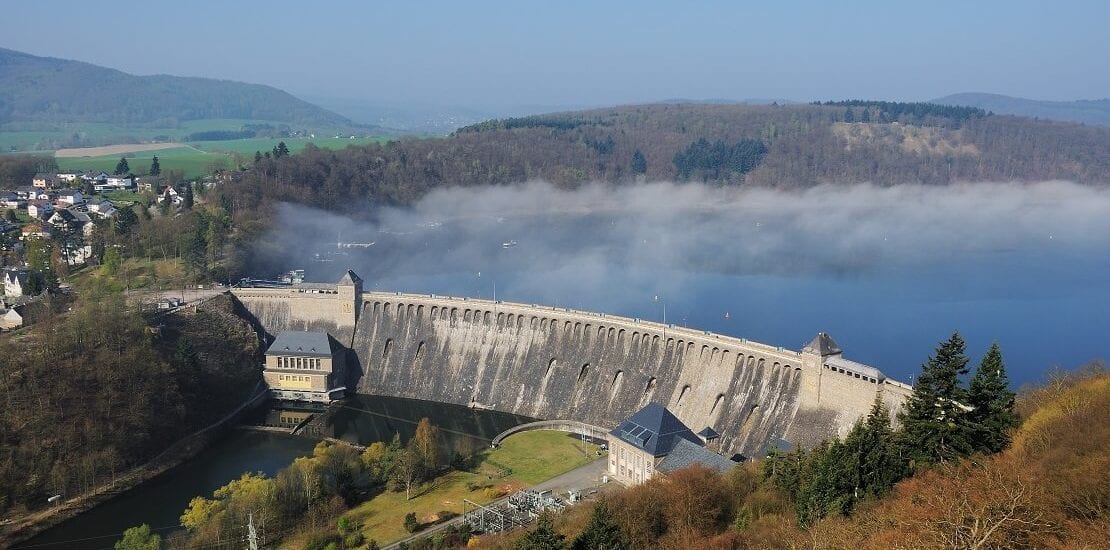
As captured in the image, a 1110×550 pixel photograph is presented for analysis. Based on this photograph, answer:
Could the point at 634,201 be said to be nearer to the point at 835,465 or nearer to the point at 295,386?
the point at 295,386

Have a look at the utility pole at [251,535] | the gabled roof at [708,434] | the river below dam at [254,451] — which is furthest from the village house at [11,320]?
the gabled roof at [708,434]

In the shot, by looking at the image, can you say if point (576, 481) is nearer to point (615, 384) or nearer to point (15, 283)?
point (615, 384)

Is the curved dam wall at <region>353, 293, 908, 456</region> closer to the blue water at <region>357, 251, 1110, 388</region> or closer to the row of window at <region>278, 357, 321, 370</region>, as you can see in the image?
the row of window at <region>278, 357, 321, 370</region>

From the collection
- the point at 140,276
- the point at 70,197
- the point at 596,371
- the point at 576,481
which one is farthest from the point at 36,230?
the point at 576,481

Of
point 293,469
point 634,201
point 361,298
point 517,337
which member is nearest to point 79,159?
point 634,201

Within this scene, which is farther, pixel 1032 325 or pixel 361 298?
pixel 1032 325

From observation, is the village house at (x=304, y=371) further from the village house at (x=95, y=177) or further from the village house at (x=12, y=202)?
the village house at (x=95, y=177)
